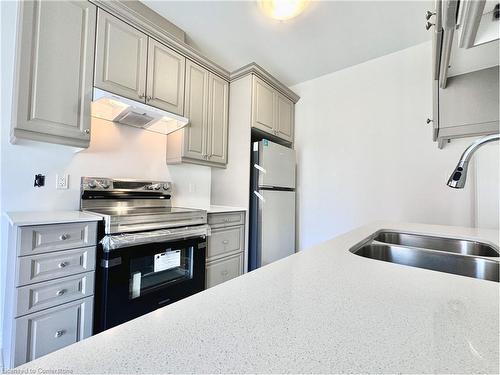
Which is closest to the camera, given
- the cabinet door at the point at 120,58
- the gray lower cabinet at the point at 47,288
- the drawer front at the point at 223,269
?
the gray lower cabinet at the point at 47,288

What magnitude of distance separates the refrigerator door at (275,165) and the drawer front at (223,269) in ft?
2.69

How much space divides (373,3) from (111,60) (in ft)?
6.89

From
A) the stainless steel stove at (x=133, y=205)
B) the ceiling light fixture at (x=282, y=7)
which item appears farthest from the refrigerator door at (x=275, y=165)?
the ceiling light fixture at (x=282, y=7)

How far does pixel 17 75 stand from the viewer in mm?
1388

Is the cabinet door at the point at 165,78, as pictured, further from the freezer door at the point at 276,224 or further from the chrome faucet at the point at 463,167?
the chrome faucet at the point at 463,167

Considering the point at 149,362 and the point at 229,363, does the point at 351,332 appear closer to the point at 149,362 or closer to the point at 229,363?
the point at 229,363

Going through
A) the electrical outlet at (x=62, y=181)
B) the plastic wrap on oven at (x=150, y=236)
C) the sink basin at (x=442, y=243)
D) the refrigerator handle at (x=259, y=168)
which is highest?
the refrigerator handle at (x=259, y=168)

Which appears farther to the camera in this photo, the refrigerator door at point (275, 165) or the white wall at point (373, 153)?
the refrigerator door at point (275, 165)

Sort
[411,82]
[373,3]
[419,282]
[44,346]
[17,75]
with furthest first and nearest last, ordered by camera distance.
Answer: [411,82]
[373,3]
[17,75]
[44,346]
[419,282]

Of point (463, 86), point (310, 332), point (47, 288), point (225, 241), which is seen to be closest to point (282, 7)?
point (463, 86)

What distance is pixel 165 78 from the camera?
82.0 inches

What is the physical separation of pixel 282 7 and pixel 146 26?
1101 millimetres

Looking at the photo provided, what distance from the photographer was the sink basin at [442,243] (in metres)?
1.19

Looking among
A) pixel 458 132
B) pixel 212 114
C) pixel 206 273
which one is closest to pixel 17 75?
pixel 212 114
